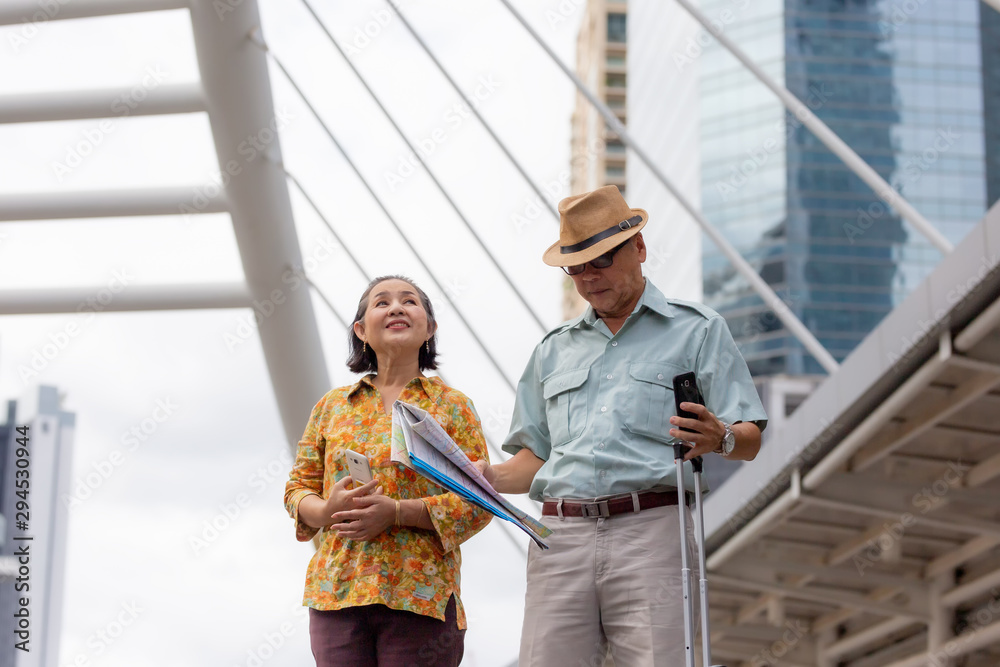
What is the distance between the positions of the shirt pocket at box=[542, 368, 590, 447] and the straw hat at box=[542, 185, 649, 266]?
269 millimetres

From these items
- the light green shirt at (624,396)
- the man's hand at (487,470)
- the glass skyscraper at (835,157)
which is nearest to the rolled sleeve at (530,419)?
the light green shirt at (624,396)

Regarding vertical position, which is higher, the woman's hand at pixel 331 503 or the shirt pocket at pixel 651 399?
the shirt pocket at pixel 651 399

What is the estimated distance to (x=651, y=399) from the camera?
287 cm

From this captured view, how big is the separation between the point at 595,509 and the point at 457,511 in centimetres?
31

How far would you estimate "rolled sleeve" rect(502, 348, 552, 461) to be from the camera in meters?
3.07

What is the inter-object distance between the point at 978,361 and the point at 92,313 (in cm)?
475

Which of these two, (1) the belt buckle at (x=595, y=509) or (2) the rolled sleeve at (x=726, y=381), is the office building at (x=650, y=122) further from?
(1) the belt buckle at (x=595, y=509)

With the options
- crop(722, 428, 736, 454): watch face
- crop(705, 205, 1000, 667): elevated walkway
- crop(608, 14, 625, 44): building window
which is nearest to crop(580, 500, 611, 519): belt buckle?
crop(722, 428, 736, 454): watch face

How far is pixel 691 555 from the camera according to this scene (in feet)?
8.95

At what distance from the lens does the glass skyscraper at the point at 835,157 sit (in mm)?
58781

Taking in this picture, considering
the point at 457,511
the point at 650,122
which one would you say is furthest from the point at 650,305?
the point at 650,122

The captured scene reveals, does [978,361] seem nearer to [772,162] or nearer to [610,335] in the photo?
[610,335]

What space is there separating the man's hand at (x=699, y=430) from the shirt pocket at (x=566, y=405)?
0.31 metres

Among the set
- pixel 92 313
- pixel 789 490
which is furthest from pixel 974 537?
pixel 92 313
